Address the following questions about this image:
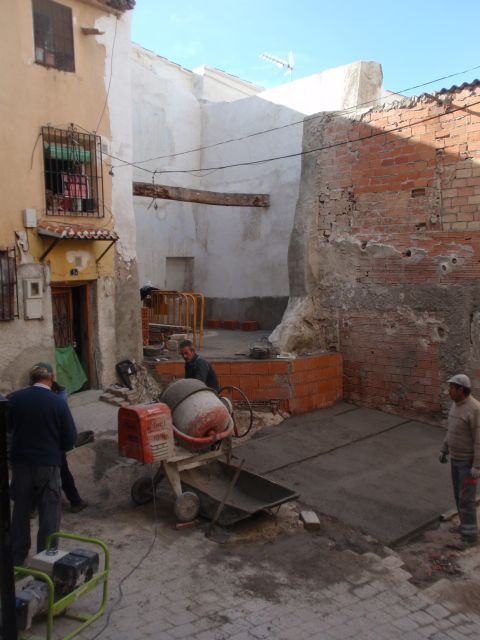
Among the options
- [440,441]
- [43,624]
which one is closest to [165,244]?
[440,441]

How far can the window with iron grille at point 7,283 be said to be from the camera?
8.68 m

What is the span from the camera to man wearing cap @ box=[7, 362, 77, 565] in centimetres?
481

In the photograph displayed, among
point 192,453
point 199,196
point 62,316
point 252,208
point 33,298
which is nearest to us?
point 192,453

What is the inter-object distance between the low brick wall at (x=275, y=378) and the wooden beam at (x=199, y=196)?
409 centimetres

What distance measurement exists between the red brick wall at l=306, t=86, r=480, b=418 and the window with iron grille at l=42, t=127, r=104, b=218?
421 cm

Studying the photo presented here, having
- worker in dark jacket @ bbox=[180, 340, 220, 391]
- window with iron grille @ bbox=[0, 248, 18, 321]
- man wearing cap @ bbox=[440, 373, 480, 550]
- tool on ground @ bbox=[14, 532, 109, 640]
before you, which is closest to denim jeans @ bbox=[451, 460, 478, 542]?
man wearing cap @ bbox=[440, 373, 480, 550]

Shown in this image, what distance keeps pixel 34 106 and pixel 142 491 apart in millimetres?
6161

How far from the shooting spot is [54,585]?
391 cm

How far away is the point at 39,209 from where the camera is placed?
9.13 meters

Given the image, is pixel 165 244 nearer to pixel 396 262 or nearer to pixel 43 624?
pixel 396 262

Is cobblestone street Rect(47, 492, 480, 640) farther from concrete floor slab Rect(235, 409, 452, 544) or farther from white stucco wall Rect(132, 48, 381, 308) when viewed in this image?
white stucco wall Rect(132, 48, 381, 308)

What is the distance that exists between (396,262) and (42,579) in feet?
26.7

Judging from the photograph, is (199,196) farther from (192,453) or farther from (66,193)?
(192,453)

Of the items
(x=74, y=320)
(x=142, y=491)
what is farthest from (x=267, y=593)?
(x=74, y=320)
